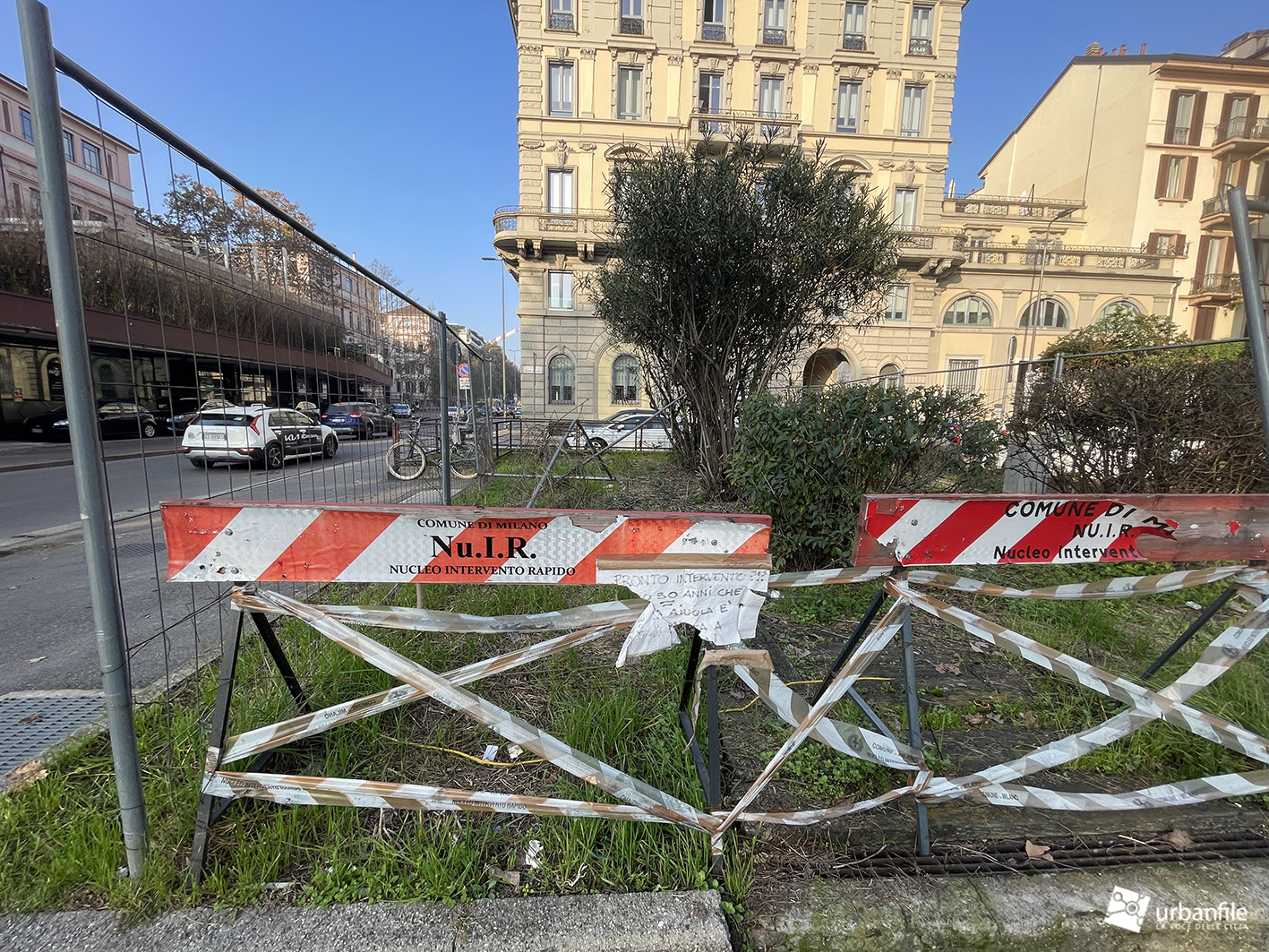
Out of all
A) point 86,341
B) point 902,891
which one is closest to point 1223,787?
point 902,891

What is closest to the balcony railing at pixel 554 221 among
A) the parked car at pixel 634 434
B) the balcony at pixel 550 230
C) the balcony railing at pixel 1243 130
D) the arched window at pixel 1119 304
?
the balcony at pixel 550 230

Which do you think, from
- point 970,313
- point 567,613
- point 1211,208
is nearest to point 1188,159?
point 1211,208

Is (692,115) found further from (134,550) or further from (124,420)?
(124,420)

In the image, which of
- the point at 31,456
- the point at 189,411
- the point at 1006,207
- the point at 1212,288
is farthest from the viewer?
the point at 1006,207

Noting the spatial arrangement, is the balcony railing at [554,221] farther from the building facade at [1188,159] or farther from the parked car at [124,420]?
the building facade at [1188,159]

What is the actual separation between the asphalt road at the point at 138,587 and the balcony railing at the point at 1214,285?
4540 cm

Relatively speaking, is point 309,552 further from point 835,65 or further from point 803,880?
point 835,65

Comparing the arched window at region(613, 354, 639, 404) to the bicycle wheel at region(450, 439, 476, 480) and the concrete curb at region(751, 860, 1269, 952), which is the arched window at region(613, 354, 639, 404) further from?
the concrete curb at region(751, 860, 1269, 952)

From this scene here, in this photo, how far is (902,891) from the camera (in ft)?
5.33

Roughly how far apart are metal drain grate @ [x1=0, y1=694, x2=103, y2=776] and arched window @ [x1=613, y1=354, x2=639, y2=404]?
2471 centimetres

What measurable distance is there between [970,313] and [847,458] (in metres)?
32.5

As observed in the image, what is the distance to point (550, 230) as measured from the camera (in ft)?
83.8

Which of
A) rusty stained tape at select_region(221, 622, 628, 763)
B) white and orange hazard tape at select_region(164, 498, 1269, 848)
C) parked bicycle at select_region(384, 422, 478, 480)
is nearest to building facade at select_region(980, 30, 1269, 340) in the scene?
parked bicycle at select_region(384, 422, 478, 480)

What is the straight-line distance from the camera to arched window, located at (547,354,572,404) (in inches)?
1056
